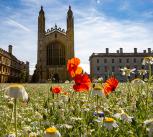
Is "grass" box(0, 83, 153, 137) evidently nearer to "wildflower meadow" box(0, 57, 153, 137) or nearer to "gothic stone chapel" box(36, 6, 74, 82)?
"wildflower meadow" box(0, 57, 153, 137)

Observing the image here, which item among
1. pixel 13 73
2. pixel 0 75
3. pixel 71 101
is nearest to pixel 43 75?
pixel 0 75

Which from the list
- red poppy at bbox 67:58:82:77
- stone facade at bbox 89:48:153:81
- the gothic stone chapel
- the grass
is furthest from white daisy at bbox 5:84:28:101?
stone facade at bbox 89:48:153:81

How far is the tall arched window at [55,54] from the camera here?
81938 millimetres

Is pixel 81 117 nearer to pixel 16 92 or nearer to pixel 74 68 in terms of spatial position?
pixel 74 68

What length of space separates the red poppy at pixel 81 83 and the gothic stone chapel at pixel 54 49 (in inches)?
2982

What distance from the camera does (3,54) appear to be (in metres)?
88.1

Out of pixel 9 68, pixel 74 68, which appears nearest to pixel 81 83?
pixel 74 68

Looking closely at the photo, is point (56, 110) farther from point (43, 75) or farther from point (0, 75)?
point (0, 75)

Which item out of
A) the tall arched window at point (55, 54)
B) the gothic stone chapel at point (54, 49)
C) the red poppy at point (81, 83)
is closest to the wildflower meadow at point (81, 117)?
the red poppy at point (81, 83)

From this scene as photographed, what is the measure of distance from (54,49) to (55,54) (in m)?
1.33

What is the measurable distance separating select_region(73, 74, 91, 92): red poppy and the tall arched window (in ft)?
255

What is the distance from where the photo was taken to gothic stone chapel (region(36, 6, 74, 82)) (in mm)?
80688

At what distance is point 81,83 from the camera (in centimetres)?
380

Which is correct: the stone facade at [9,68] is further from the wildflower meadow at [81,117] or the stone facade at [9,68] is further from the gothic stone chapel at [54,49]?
the wildflower meadow at [81,117]
